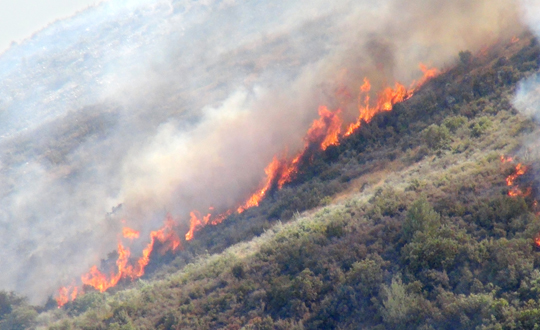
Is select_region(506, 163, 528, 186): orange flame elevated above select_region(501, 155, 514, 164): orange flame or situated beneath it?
situated beneath

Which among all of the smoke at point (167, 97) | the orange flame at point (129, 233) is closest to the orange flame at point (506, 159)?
the smoke at point (167, 97)

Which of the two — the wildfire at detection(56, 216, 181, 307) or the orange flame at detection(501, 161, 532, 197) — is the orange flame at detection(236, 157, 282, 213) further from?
the orange flame at detection(501, 161, 532, 197)

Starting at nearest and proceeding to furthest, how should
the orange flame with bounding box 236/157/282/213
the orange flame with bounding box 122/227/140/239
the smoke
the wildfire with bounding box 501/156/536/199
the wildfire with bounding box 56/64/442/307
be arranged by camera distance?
1. the wildfire with bounding box 501/156/536/199
2. the wildfire with bounding box 56/64/442/307
3. the orange flame with bounding box 236/157/282/213
4. the orange flame with bounding box 122/227/140/239
5. the smoke

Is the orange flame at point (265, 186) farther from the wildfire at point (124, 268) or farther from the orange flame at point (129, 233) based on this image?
the orange flame at point (129, 233)

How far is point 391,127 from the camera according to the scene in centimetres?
2811

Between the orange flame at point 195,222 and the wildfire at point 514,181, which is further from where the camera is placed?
the orange flame at point 195,222

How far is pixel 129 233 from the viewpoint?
30.8m

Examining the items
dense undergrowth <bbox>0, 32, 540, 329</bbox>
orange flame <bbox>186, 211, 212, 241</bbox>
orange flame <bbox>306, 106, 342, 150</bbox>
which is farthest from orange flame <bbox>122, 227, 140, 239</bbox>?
orange flame <bbox>306, 106, 342, 150</bbox>

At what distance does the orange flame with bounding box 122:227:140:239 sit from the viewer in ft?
99.7

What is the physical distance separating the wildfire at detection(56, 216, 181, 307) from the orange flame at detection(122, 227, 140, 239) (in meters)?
0.82

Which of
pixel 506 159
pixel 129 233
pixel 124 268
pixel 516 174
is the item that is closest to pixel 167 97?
pixel 129 233

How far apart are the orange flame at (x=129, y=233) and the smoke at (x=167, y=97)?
2.04 feet

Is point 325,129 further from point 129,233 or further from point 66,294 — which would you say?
point 66,294

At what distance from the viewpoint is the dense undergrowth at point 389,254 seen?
11.4m
